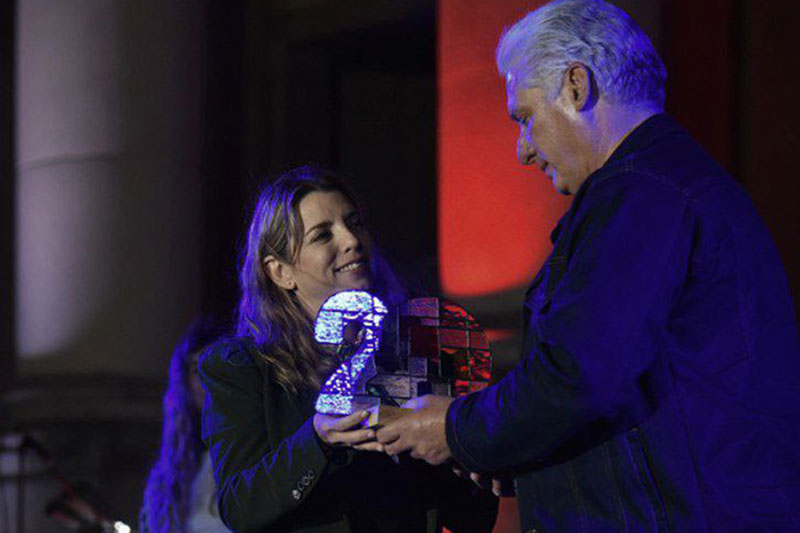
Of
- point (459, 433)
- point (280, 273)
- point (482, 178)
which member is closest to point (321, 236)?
point (280, 273)

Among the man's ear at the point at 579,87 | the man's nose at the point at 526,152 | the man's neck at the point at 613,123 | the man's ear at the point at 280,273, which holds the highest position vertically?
the man's ear at the point at 579,87

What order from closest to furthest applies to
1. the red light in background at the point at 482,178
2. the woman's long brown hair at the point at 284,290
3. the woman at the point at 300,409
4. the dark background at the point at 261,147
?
the woman at the point at 300,409, the woman's long brown hair at the point at 284,290, the red light in background at the point at 482,178, the dark background at the point at 261,147

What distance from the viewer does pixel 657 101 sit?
2.02 metres

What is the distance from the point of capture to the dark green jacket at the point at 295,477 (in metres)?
2.30

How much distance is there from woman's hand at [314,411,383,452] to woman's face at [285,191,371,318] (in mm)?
465

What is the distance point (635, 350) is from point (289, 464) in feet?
2.88

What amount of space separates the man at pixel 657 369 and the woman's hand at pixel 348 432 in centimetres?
28

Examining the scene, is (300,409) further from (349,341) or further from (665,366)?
(665,366)

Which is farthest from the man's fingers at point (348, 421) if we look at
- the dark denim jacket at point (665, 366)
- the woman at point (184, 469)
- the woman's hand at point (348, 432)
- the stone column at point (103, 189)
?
the stone column at point (103, 189)

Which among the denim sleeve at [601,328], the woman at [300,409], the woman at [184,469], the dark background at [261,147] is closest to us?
the denim sleeve at [601,328]

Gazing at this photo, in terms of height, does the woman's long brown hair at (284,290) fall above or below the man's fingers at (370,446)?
above

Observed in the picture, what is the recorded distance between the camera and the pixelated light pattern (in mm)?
2188

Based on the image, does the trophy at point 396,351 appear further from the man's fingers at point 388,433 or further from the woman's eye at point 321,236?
the woman's eye at point 321,236

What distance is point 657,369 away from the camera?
182cm
